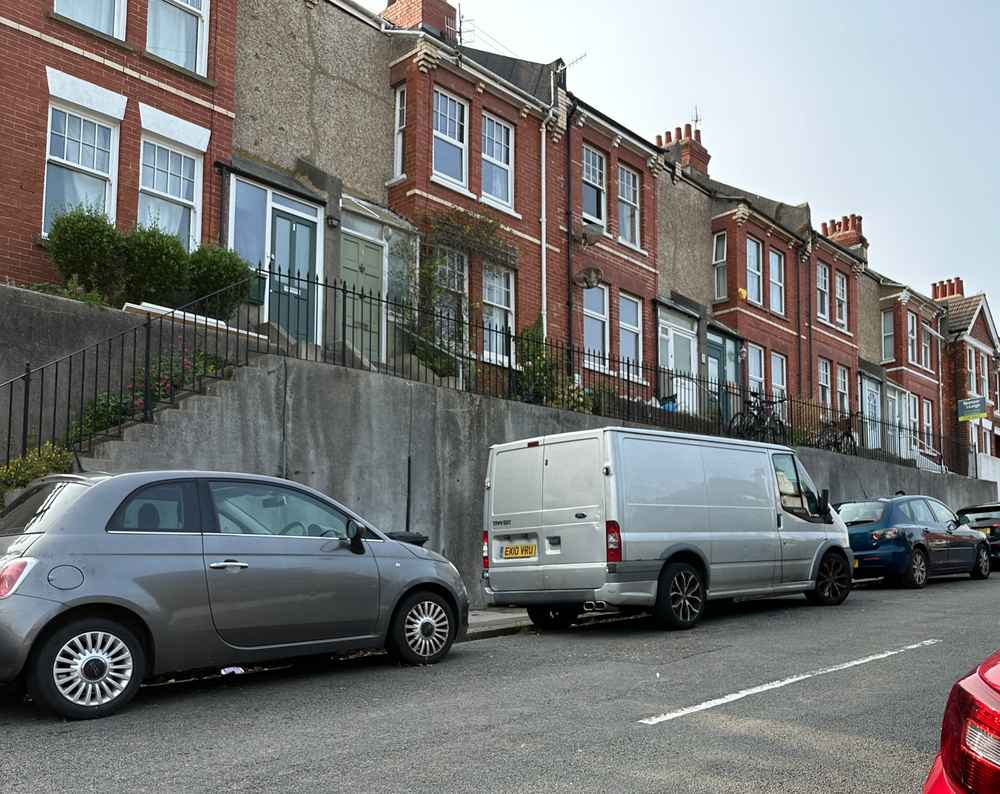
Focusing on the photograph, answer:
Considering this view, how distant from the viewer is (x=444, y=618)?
28.1 feet

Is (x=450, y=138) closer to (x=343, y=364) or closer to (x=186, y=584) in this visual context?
(x=343, y=364)

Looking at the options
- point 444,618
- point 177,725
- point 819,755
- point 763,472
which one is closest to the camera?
point 819,755

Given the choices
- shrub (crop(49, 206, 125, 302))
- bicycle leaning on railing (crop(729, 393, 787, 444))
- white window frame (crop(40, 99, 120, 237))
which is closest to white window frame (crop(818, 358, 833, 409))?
bicycle leaning on railing (crop(729, 393, 787, 444))

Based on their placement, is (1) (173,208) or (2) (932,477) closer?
A: (1) (173,208)

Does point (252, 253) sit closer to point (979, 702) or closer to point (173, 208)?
point (173, 208)

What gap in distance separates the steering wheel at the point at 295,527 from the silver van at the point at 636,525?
343cm

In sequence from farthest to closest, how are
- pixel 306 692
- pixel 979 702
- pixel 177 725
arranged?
1. pixel 306 692
2. pixel 177 725
3. pixel 979 702

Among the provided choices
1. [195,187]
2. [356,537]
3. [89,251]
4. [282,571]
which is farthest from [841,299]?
[282,571]

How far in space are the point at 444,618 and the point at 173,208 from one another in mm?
9133

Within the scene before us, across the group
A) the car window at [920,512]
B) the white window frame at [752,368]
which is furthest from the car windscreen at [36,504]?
the white window frame at [752,368]

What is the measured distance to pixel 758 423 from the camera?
71.4 ft

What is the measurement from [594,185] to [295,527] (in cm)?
1675

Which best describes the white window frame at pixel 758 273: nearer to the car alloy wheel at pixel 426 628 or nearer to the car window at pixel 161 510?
the car alloy wheel at pixel 426 628

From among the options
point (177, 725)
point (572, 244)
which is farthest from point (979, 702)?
point (572, 244)
